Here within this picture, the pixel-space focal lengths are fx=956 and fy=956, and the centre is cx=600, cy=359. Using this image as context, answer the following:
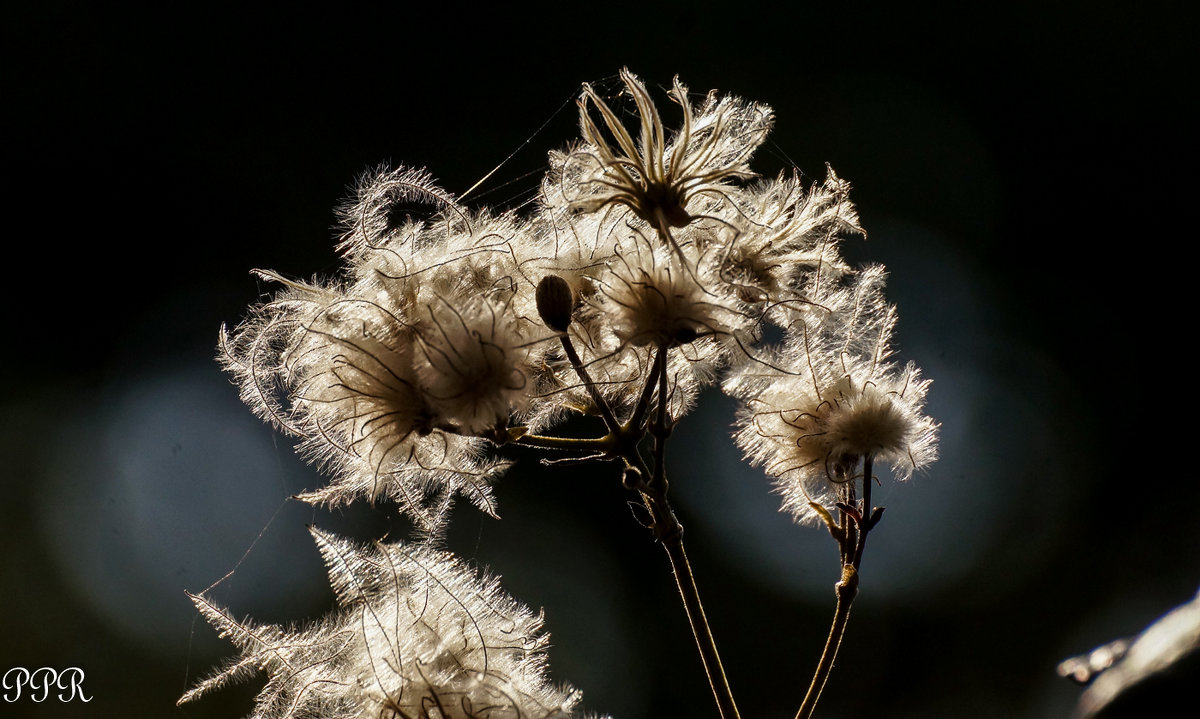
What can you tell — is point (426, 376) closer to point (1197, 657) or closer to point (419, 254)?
point (419, 254)

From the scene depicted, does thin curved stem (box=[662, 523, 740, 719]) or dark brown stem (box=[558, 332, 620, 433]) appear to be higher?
dark brown stem (box=[558, 332, 620, 433])

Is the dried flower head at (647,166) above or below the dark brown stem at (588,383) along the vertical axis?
above

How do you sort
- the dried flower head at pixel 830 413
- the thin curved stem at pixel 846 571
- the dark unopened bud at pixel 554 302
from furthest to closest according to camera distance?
the dried flower head at pixel 830 413 → the thin curved stem at pixel 846 571 → the dark unopened bud at pixel 554 302

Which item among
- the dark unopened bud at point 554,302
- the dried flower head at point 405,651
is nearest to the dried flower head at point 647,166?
the dark unopened bud at point 554,302

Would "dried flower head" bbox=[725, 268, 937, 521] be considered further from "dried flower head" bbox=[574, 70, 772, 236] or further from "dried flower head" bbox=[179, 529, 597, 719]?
"dried flower head" bbox=[179, 529, 597, 719]

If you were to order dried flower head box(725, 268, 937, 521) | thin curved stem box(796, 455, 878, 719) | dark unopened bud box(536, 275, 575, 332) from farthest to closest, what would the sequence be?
dried flower head box(725, 268, 937, 521) < thin curved stem box(796, 455, 878, 719) < dark unopened bud box(536, 275, 575, 332)

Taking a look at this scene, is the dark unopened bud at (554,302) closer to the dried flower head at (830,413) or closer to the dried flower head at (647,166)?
the dried flower head at (647,166)

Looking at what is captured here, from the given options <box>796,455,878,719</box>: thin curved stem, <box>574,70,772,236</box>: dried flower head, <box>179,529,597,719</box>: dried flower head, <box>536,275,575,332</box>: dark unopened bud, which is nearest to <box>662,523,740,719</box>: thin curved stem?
<box>796,455,878,719</box>: thin curved stem

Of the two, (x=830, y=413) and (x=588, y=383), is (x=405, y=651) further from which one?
(x=830, y=413)

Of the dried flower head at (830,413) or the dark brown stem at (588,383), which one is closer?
the dark brown stem at (588,383)
